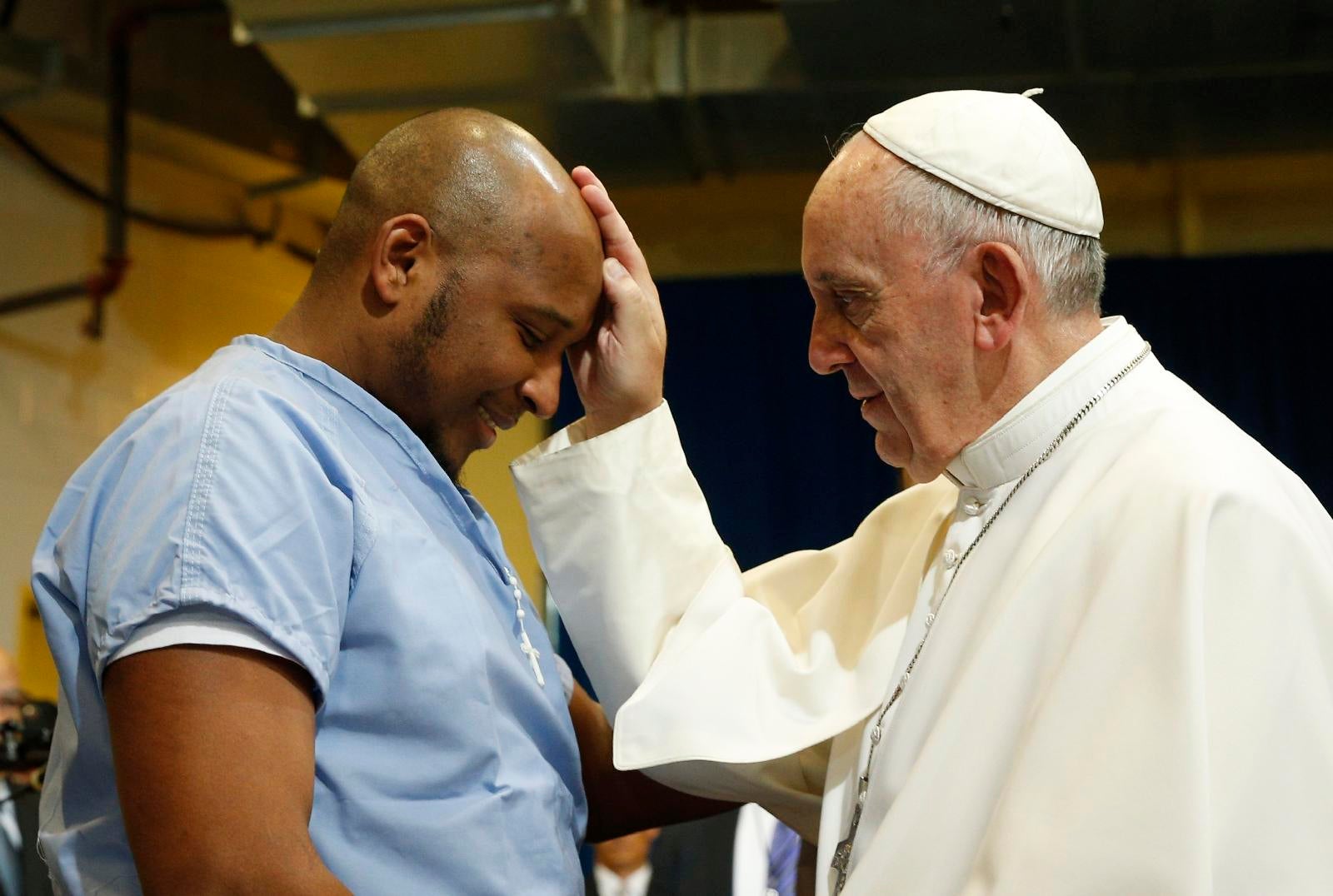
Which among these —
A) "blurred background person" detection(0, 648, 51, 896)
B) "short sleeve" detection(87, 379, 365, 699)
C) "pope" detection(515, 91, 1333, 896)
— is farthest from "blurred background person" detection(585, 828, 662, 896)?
"short sleeve" detection(87, 379, 365, 699)

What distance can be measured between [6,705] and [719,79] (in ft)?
12.1

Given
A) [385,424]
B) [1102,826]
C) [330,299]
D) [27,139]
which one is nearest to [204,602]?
[385,424]

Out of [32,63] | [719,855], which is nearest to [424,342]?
[719,855]

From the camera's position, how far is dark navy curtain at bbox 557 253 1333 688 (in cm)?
661

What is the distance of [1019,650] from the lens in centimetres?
158

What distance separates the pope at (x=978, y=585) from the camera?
4.56 ft

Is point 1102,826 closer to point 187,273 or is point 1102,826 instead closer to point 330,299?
point 330,299

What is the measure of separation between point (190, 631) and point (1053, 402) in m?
1.04

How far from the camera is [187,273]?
709cm

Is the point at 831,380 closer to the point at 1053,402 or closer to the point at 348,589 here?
the point at 1053,402

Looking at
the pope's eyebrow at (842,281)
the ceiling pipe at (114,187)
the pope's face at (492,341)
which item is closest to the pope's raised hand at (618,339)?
the pope's face at (492,341)

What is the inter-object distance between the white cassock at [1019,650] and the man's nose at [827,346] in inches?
7.8

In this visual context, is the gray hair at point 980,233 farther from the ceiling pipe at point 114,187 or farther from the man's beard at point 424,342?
the ceiling pipe at point 114,187

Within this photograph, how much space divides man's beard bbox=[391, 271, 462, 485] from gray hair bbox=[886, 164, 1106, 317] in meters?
0.56
